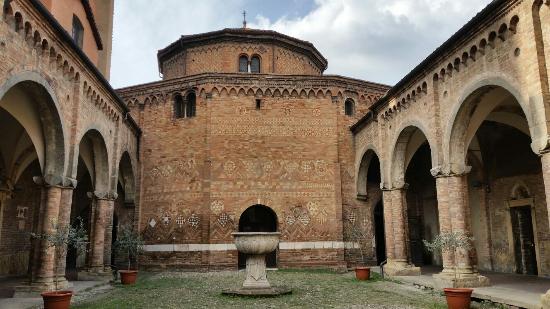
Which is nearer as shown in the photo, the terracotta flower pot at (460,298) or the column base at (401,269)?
the terracotta flower pot at (460,298)

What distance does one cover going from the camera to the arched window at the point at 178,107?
18188mm

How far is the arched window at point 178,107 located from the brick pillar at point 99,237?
16.6 ft

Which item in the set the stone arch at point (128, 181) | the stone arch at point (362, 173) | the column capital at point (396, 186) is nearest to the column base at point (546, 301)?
the column capital at point (396, 186)

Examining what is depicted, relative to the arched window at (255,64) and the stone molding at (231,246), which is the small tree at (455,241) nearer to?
the stone molding at (231,246)

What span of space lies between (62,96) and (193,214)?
7.48 m

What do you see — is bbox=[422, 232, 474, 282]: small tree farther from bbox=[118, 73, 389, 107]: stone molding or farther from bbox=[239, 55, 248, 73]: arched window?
bbox=[239, 55, 248, 73]: arched window

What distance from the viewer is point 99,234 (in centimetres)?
1402

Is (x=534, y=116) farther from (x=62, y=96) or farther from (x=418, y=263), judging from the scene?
(x=418, y=263)

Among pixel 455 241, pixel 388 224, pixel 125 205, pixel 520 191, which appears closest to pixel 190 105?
pixel 125 205

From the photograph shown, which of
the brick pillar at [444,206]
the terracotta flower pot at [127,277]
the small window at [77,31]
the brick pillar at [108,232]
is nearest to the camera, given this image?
the brick pillar at [444,206]

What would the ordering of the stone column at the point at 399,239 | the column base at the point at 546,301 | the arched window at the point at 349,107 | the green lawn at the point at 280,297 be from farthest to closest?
the arched window at the point at 349,107
the stone column at the point at 399,239
the green lawn at the point at 280,297
the column base at the point at 546,301

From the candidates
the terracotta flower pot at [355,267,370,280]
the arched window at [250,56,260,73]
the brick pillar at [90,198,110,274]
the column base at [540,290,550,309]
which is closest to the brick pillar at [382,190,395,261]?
the terracotta flower pot at [355,267,370,280]

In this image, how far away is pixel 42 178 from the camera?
10297 millimetres

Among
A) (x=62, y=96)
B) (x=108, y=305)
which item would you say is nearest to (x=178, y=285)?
(x=108, y=305)
